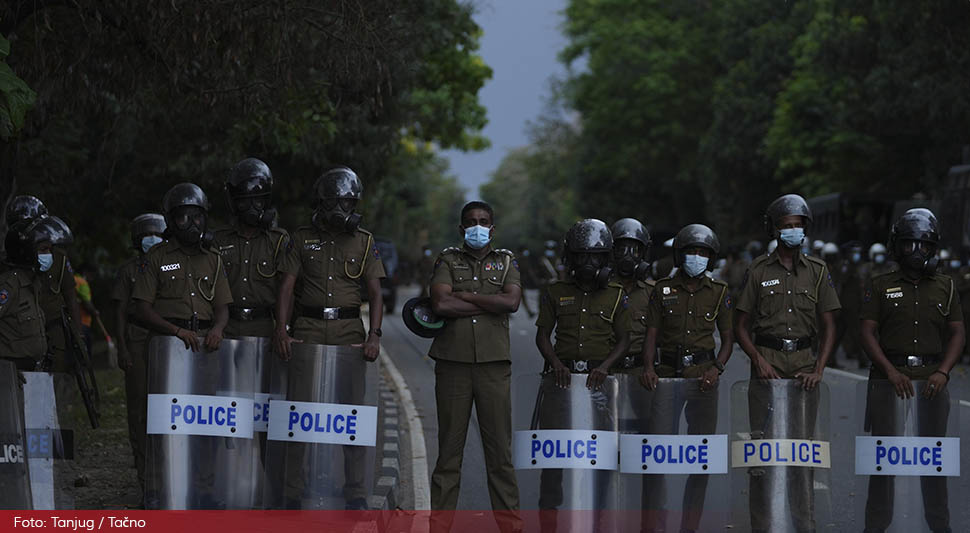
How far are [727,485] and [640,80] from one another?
157 feet

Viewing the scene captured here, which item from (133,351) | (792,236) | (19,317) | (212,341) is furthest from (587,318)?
(19,317)

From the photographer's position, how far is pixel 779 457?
781 centimetres

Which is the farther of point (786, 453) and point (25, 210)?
point (25, 210)

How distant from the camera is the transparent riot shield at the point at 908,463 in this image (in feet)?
25.5

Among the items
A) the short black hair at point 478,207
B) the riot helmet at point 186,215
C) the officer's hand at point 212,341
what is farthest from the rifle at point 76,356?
the short black hair at point 478,207

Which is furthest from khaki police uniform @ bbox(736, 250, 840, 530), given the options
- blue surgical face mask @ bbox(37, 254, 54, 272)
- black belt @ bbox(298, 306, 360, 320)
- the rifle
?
the rifle

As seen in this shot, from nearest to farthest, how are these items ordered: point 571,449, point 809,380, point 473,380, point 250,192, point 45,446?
point 45,446 < point 571,449 < point 809,380 < point 473,380 < point 250,192

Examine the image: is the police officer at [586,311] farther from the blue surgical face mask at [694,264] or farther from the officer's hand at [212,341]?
the officer's hand at [212,341]

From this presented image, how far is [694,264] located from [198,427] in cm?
303

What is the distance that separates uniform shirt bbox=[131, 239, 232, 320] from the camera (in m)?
8.48

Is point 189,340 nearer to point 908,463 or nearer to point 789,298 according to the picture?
point 789,298

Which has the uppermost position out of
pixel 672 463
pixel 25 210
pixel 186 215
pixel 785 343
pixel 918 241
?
pixel 25 210

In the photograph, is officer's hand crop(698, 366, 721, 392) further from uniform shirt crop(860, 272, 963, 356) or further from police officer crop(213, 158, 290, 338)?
police officer crop(213, 158, 290, 338)

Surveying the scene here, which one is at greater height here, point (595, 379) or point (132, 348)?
point (132, 348)
